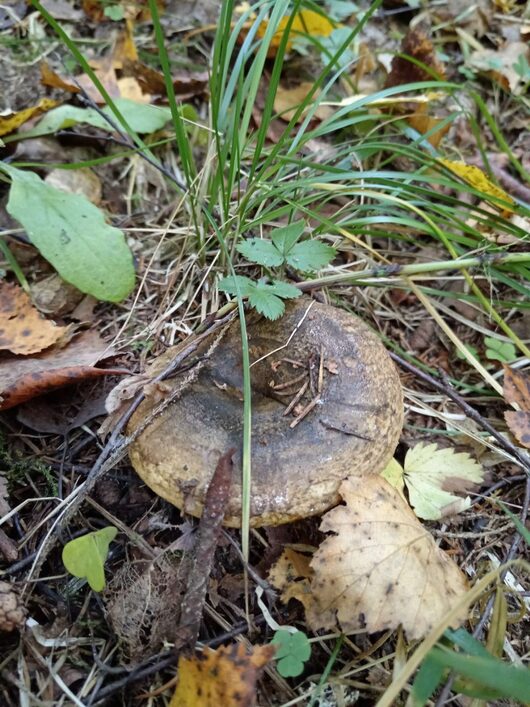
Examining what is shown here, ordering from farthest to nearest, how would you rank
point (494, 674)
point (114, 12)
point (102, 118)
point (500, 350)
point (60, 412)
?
1. point (114, 12)
2. point (102, 118)
3. point (500, 350)
4. point (60, 412)
5. point (494, 674)

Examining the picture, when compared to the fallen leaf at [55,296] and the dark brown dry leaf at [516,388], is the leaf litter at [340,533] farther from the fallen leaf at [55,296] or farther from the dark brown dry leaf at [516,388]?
the fallen leaf at [55,296]

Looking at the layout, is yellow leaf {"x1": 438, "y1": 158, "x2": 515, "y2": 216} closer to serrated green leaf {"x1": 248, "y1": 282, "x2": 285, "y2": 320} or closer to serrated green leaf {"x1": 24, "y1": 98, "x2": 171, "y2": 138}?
serrated green leaf {"x1": 248, "y1": 282, "x2": 285, "y2": 320}

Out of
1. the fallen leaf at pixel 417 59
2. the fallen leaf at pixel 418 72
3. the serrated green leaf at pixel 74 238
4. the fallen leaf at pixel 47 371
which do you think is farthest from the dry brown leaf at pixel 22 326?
the fallen leaf at pixel 417 59

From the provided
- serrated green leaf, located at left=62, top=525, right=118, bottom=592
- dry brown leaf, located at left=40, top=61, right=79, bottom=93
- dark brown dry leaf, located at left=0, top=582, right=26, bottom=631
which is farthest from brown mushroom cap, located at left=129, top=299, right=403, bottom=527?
dry brown leaf, located at left=40, top=61, right=79, bottom=93

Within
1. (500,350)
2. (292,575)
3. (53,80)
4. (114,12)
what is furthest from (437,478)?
(114,12)

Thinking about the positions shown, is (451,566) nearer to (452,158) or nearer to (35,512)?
(35,512)

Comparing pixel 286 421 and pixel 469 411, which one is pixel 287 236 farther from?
pixel 469 411

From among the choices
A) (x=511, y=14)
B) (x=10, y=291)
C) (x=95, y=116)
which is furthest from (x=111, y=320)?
(x=511, y=14)
